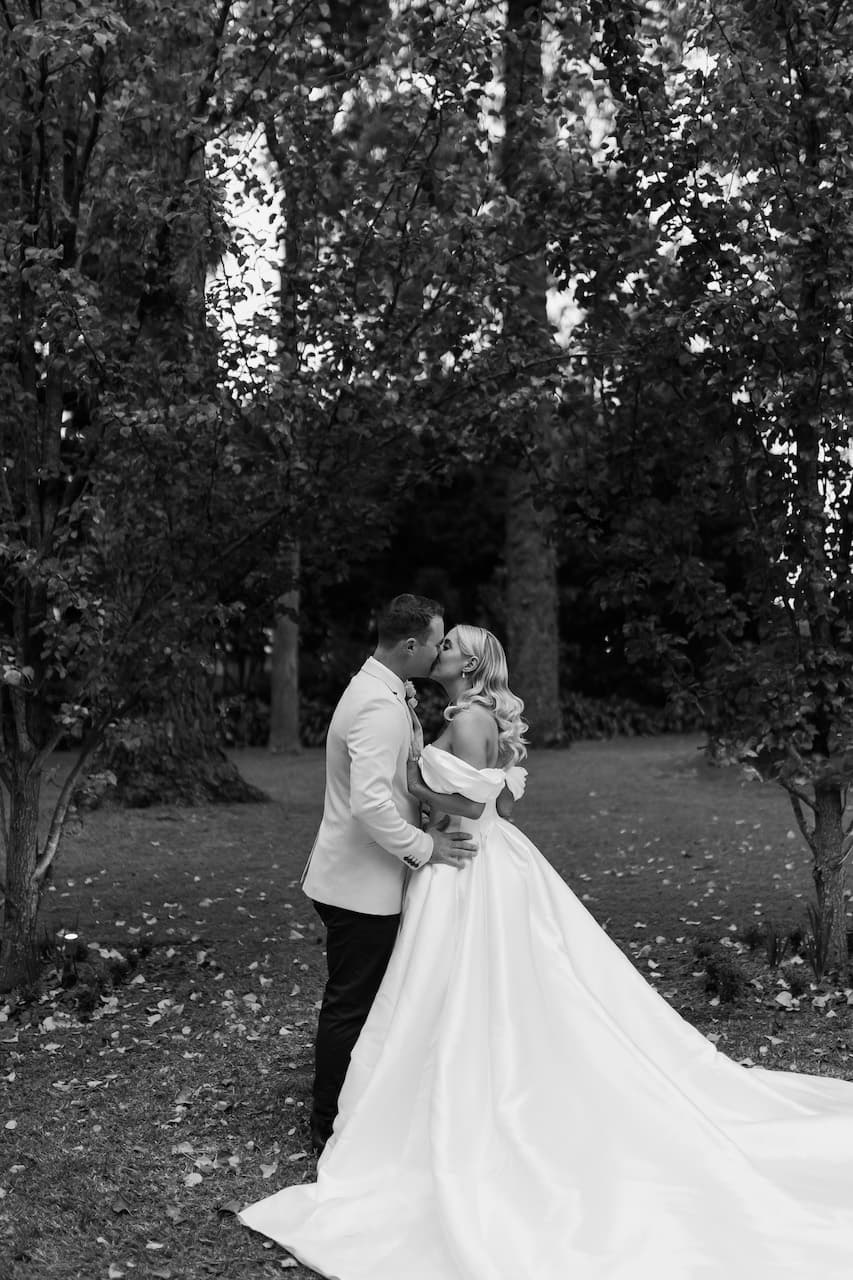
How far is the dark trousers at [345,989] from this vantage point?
192 inches

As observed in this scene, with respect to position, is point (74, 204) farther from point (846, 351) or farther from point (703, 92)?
point (846, 351)

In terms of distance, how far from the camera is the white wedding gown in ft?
12.5

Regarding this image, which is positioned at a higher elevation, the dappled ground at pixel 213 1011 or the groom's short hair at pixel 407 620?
the groom's short hair at pixel 407 620

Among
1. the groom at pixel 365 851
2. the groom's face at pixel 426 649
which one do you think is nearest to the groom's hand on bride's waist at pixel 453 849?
the groom at pixel 365 851

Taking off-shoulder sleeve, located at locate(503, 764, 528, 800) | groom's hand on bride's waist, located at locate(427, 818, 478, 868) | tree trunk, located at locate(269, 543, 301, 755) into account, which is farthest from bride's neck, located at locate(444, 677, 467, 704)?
tree trunk, located at locate(269, 543, 301, 755)

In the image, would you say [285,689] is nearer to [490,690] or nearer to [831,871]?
[831,871]

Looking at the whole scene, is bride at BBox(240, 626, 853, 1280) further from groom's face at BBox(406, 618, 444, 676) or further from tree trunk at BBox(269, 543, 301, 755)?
tree trunk at BBox(269, 543, 301, 755)

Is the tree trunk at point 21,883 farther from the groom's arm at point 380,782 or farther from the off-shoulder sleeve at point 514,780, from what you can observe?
the off-shoulder sleeve at point 514,780

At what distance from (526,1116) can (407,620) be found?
175cm

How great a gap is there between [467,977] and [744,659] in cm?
288

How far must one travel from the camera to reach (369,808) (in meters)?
4.62

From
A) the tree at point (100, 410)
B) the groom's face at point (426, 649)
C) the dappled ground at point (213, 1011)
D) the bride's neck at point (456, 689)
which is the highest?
the tree at point (100, 410)

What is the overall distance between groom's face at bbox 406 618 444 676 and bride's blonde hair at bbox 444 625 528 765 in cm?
9

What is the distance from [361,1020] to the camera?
489 centimetres
